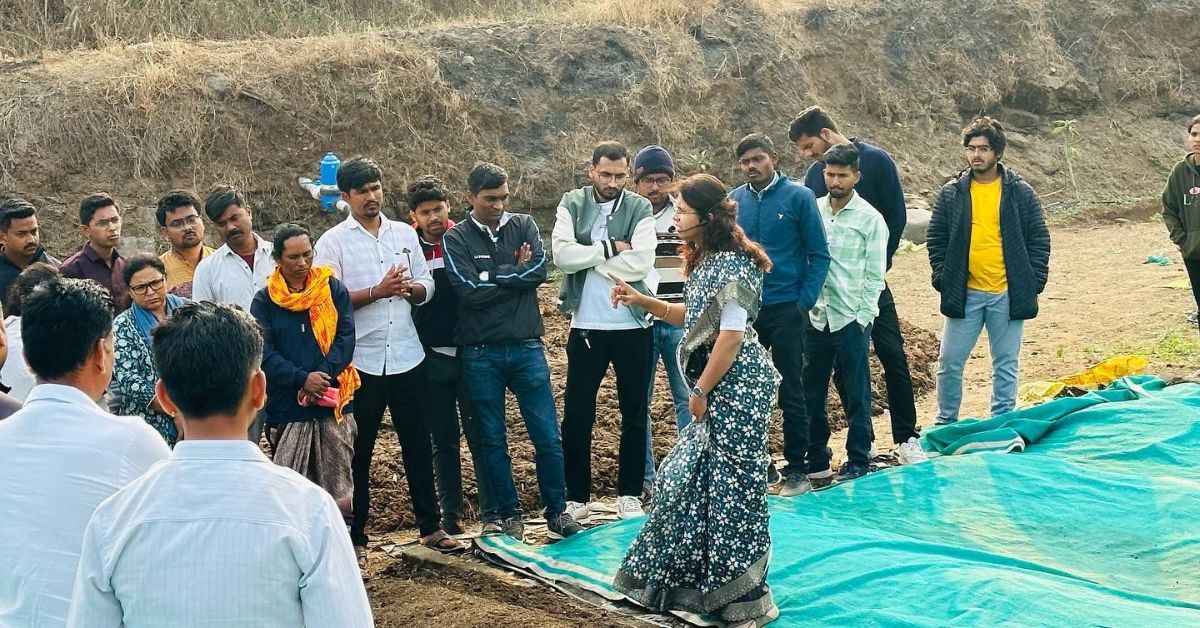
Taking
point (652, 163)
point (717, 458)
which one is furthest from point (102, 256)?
point (717, 458)

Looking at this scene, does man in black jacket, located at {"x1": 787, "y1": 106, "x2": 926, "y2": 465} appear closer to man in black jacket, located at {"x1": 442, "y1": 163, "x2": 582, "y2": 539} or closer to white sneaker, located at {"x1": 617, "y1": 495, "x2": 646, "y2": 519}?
white sneaker, located at {"x1": 617, "y1": 495, "x2": 646, "y2": 519}

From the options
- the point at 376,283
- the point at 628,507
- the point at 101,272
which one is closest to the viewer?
the point at 101,272

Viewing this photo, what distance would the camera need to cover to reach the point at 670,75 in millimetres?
14898

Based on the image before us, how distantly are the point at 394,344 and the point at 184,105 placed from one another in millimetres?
7181

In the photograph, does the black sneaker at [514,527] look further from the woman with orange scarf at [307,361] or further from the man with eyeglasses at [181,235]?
the man with eyeglasses at [181,235]

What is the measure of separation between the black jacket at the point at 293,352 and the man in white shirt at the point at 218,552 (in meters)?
3.16

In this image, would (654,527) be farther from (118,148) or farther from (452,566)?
(118,148)

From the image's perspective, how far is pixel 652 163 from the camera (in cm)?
638

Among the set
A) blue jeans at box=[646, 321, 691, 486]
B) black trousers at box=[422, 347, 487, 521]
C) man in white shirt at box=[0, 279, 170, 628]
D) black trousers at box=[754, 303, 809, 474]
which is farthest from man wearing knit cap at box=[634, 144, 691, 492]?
man in white shirt at box=[0, 279, 170, 628]

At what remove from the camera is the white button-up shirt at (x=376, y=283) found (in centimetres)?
595

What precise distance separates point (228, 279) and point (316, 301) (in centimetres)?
44

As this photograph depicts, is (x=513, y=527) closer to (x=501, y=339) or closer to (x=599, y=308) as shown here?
(x=501, y=339)

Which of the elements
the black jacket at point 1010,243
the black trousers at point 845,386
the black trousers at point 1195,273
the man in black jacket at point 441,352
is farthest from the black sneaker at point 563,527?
the black trousers at point 1195,273

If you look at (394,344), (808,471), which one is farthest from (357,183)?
(808,471)
